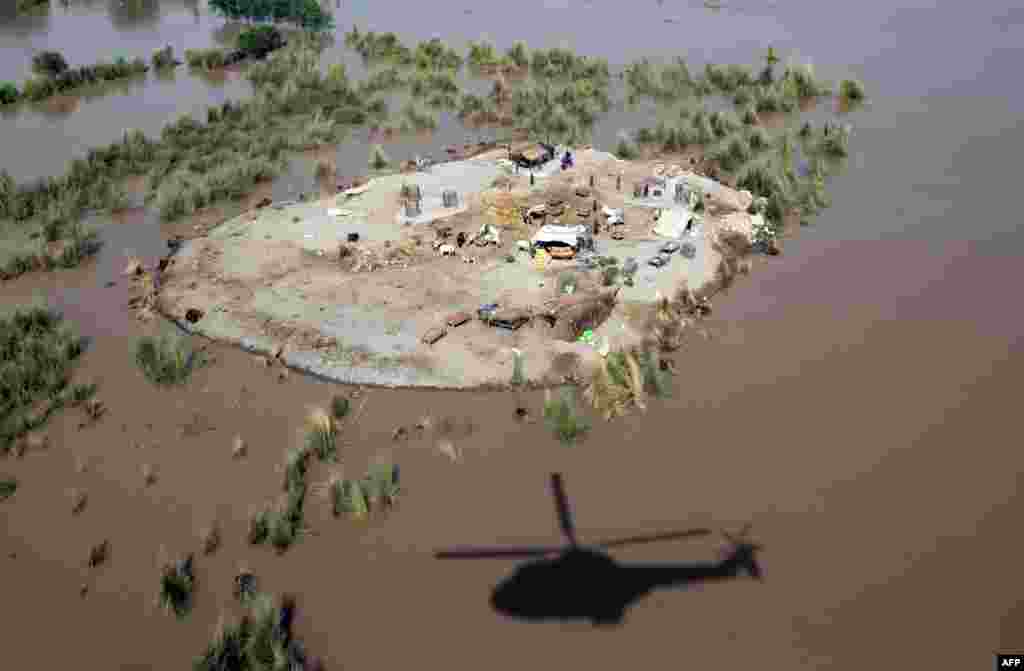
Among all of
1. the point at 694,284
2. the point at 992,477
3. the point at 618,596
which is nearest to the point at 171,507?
the point at 618,596

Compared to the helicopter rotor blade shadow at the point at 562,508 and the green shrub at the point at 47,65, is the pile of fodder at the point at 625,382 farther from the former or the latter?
the green shrub at the point at 47,65

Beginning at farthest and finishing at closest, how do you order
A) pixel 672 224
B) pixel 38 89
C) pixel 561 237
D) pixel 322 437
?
1. pixel 38 89
2. pixel 672 224
3. pixel 561 237
4. pixel 322 437

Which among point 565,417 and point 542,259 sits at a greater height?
point 542,259

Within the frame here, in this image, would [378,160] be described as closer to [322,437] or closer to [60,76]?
[322,437]

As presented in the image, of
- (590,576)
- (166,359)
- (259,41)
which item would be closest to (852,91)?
(590,576)

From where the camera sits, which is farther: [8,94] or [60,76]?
[60,76]

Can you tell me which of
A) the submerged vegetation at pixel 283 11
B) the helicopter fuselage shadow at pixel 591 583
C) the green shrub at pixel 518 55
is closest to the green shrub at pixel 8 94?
the submerged vegetation at pixel 283 11

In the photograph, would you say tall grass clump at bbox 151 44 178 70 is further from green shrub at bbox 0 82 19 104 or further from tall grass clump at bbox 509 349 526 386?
tall grass clump at bbox 509 349 526 386
